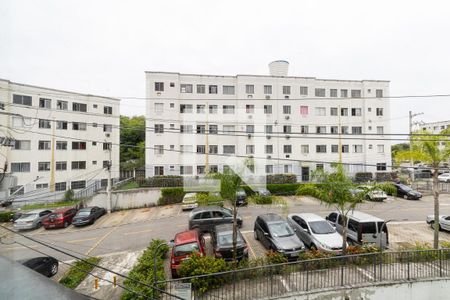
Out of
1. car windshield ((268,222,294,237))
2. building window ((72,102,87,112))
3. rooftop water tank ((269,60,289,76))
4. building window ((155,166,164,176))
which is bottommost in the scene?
car windshield ((268,222,294,237))

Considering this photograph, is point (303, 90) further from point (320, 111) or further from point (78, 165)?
point (78, 165)

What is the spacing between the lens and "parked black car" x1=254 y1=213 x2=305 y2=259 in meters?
10.3

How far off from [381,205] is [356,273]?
14.7 metres

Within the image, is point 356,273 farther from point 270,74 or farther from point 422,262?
point 270,74

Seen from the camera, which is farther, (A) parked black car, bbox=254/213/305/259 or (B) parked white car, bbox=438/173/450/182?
(B) parked white car, bbox=438/173/450/182

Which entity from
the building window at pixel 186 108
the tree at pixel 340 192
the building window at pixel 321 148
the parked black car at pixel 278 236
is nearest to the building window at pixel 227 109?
the building window at pixel 186 108

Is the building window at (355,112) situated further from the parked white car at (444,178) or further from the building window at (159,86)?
the building window at (159,86)

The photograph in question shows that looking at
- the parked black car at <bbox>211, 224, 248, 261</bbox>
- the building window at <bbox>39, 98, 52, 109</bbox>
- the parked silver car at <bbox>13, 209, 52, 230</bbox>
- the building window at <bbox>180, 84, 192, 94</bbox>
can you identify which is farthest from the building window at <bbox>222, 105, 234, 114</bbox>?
the parked silver car at <bbox>13, 209, 52, 230</bbox>

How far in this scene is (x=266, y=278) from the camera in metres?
8.61

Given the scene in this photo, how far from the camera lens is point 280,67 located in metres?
30.8

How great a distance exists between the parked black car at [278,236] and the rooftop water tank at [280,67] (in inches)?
914

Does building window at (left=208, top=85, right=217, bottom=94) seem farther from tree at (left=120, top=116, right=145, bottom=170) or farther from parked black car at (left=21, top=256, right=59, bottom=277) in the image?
parked black car at (left=21, top=256, right=59, bottom=277)

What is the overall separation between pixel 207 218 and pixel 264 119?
18.3 m

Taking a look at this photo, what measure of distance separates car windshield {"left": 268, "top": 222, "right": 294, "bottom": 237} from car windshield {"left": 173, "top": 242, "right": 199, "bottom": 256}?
155 inches
